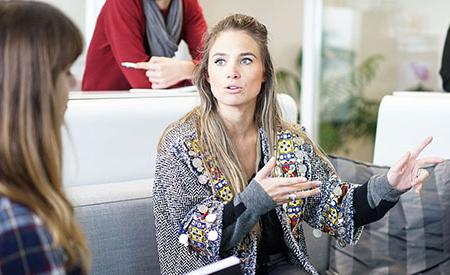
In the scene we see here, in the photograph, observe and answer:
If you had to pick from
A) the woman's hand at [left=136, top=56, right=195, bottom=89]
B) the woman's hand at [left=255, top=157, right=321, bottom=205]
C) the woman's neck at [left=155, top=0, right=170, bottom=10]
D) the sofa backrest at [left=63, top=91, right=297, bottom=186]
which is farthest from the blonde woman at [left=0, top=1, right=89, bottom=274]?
the woman's neck at [left=155, top=0, right=170, bottom=10]

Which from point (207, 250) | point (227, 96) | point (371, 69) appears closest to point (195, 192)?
point (207, 250)

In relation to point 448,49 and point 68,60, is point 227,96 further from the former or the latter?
point 448,49

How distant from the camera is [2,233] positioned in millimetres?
805

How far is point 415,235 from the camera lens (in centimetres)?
192

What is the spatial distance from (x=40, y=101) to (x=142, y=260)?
36.2 inches

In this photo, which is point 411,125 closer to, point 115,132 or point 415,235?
point 415,235

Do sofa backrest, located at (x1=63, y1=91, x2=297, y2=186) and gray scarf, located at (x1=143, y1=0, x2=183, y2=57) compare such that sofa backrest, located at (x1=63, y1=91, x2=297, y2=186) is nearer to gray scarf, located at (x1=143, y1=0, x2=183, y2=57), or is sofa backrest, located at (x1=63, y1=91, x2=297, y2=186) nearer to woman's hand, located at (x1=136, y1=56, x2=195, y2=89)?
woman's hand, located at (x1=136, y1=56, x2=195, y2=89)

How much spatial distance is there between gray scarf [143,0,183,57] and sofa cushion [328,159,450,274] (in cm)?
85

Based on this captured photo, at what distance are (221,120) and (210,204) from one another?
25 centimetres

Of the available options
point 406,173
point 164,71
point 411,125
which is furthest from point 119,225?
point 411,125

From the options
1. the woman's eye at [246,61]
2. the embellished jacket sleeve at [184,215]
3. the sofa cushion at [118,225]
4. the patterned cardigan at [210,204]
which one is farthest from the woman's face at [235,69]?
the sofa cushion at [118,225]

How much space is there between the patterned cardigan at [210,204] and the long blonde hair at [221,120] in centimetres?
2

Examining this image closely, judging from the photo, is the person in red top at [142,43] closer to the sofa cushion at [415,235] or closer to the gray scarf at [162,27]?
the gray scarf at [162,27]

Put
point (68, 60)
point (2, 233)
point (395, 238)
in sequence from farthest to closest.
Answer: point (395, 238), point (68, 60), point (2, 233)
